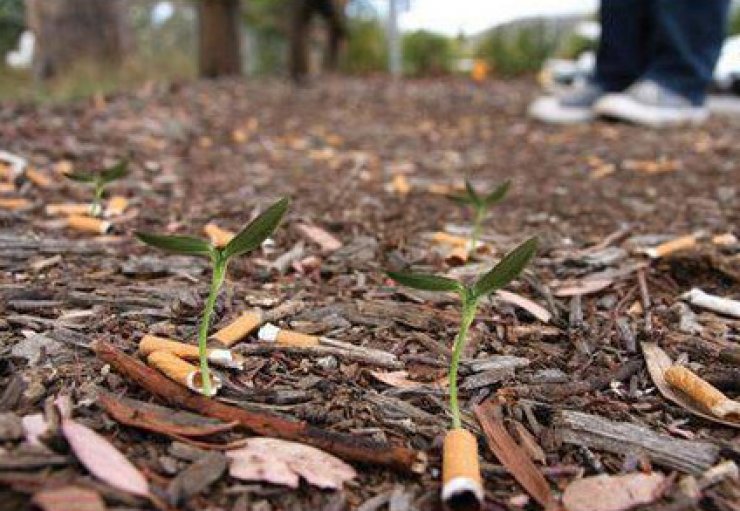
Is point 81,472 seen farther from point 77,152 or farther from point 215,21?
point 215,21

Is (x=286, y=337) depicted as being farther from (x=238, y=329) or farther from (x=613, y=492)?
(x=613, y=492)

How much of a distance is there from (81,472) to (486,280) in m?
0.47

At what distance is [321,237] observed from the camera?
5.50ft

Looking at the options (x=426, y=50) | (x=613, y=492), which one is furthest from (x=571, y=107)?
(x=426, y=50)

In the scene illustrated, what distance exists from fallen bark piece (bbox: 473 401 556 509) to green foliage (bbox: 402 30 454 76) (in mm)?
10924

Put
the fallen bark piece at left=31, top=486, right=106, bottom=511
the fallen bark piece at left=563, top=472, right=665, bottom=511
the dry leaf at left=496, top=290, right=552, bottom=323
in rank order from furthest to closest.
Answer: the dry leaf at left=496, top=290, right=552, bottom=323
the fallen bark piece at left=563, top=472, right=665, bottom=511
the fallen bark piece at left=31, top=486, right=106, bottom=511

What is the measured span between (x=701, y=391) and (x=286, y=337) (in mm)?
556

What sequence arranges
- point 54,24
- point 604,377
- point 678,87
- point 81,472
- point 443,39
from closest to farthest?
point 81,472 → point 604,377 → point 678,87 → point 54,24 → point 443,39

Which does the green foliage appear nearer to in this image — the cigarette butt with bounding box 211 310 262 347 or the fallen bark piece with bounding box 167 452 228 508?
the cigarette butt with bounding box 211 310 262 347

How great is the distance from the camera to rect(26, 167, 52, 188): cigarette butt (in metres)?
1.97

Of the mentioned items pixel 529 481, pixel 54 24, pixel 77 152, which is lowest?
pixel 529 481

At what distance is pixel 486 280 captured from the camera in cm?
86

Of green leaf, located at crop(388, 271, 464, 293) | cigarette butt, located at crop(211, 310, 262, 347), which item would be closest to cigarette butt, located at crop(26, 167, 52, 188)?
cigarette butt, located at crop(211, 310, 262, 347)

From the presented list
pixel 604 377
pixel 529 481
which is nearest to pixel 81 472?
pixel 529 481
